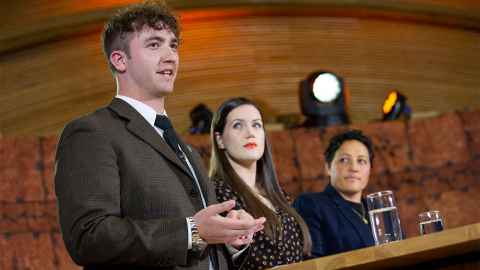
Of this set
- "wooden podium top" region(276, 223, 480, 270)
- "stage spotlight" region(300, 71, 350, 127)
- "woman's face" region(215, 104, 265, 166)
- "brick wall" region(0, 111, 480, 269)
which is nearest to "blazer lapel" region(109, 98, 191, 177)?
"wooden podium top" region(276, 223, 480, 270)

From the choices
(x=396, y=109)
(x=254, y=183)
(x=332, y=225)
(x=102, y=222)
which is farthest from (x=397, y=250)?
(x=396, y=109)

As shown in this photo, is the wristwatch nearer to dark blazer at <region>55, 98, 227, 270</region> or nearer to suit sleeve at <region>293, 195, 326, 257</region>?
dark blazer at <region>55, 98, 227, 270</region>

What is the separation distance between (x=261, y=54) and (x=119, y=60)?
1819 millimetres

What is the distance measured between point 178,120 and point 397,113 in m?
0.67

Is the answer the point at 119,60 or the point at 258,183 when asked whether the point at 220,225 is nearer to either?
the point at 119,60

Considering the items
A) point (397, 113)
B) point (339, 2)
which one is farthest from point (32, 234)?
point (339, 2)

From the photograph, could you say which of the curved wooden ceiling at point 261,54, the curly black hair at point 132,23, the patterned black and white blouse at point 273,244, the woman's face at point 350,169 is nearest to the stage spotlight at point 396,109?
the curved wooden ceiling at point 261,54

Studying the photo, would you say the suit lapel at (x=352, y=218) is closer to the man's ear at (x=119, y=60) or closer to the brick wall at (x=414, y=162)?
the brick wall at (x=414, y=162)

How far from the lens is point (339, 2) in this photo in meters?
3.06

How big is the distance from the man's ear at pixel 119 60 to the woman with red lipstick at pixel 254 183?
52cm

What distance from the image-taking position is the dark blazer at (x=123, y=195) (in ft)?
3.48

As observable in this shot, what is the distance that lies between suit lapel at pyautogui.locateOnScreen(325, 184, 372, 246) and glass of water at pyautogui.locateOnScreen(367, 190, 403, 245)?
0.46m

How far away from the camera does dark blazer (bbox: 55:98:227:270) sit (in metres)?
1.06

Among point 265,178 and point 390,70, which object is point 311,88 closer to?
point 390,70
